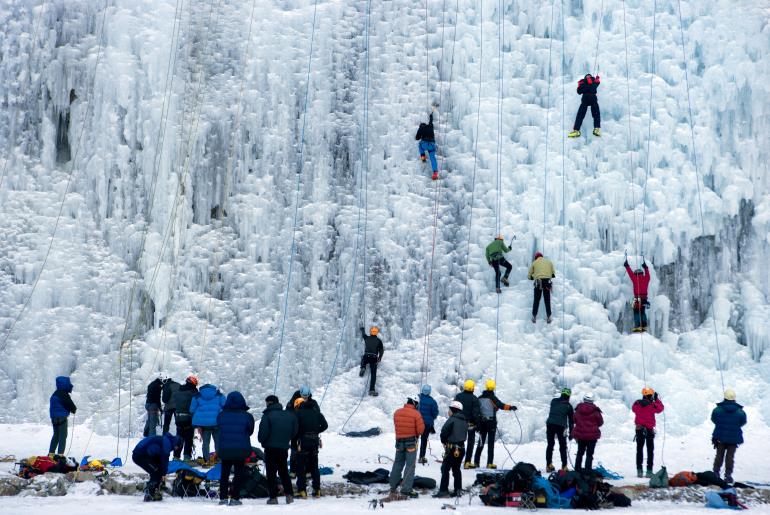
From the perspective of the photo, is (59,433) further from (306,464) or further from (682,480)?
(682,480)

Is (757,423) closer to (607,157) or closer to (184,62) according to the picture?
(607,157)

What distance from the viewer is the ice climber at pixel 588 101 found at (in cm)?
1717

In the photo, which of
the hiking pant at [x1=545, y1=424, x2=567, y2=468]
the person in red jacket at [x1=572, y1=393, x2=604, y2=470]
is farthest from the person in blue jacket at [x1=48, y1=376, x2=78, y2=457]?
the person in red jacket at [x1=572, y1=393, x2=604, y2=470]

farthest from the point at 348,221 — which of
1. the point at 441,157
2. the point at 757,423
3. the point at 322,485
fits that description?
the point at 757,423

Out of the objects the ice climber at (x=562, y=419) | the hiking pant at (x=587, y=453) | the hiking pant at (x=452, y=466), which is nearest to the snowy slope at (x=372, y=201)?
the ice climber at (x=562, y=419)

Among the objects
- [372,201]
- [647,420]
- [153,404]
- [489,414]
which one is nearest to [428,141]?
[372,201]

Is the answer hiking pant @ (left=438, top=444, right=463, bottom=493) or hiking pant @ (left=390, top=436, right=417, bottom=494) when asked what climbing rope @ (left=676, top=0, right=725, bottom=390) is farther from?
hiking pant @ (left=390, top=436, right=417, bottom=494)

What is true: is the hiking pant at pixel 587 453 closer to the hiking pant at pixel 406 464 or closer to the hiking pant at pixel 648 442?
the hiking pant at pixel 648 442

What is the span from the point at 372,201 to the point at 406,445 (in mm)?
7510

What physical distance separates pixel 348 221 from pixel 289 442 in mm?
7487

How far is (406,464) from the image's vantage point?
35.2 feet

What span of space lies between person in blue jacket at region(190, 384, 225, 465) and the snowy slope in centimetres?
342

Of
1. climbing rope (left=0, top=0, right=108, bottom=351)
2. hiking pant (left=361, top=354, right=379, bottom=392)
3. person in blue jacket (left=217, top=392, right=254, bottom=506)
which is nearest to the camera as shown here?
person in blue jacket (left=217, top=392, right=254, bottom=506)

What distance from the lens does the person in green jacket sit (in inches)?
→ 642
